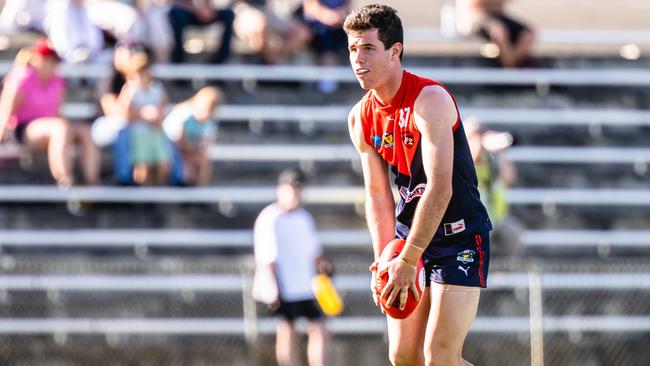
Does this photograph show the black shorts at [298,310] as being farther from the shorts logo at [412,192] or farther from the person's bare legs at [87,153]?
the shorts logo at [412,192]

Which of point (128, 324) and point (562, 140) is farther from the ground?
point (562, 140)

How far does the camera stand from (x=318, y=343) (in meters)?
11.5

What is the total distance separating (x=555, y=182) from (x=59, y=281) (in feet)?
16.7

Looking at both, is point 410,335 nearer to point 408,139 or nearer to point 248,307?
point 408,139

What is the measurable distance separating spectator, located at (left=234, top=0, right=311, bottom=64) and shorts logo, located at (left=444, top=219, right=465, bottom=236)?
706cm

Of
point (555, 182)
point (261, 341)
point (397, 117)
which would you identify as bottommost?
point (261, 341)

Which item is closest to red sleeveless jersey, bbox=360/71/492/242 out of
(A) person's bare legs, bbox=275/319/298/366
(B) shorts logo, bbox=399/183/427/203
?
(B) shorts logo, bbox=399/183/427/203

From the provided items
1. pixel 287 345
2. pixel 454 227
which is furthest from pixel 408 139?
pixel 287 345

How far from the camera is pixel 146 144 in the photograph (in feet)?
41.4

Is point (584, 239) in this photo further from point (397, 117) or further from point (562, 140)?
point (397, 117)

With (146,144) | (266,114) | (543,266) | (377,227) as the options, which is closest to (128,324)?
(146,144)

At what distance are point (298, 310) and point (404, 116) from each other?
200 inches

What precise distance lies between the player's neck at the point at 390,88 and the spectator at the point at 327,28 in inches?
278

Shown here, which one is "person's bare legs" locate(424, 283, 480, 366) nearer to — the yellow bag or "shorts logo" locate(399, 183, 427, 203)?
"shorts logo" locate(399, 183, 427, 203)
